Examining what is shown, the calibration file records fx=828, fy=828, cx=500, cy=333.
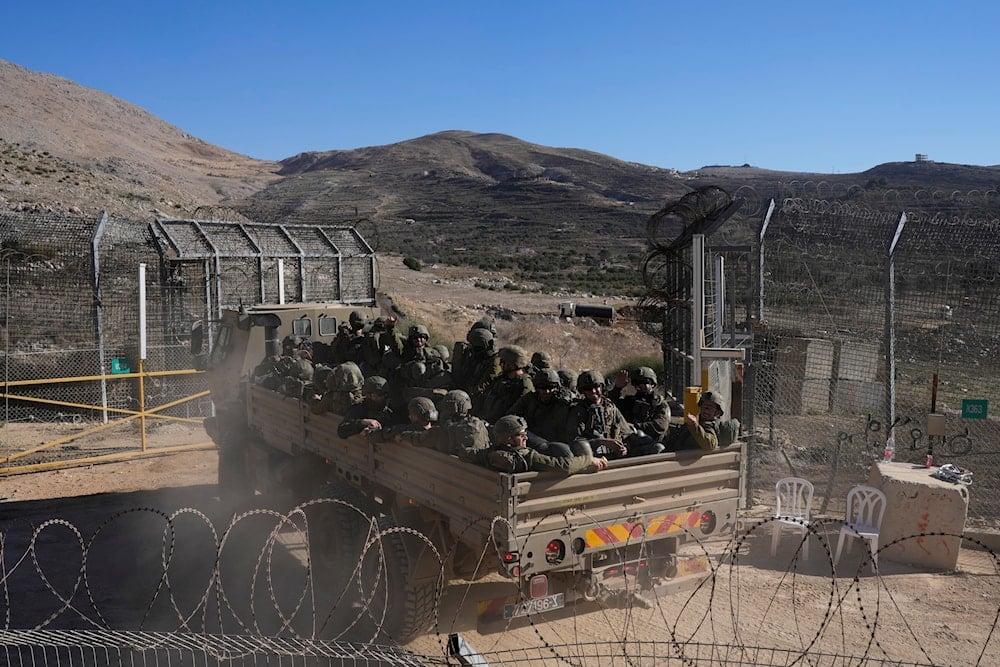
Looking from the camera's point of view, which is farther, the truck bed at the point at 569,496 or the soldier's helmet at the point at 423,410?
the soldier's helmet at the point at 423,410

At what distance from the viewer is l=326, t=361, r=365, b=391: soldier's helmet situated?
711 centimetres

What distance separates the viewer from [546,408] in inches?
255

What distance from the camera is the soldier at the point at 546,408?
627 cm

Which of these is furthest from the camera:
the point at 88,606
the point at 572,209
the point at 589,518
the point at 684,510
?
the point at 572,209

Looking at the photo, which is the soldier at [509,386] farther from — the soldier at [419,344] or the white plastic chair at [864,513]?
the white plastic chair at [864,513]

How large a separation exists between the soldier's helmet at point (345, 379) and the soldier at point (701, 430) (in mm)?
2688

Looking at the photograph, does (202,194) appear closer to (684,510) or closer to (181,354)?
(181,354)

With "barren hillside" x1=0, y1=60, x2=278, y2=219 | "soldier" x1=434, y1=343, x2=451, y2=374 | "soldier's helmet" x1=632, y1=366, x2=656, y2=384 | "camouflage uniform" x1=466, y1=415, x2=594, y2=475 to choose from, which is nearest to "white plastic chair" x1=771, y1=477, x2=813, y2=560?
"soldier's helmet" x1=632, y1=366, x2=656, y2=384

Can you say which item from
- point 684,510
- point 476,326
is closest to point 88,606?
point 476,326

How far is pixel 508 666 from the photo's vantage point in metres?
5.35

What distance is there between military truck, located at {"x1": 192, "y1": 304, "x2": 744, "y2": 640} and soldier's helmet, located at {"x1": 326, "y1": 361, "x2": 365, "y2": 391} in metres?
0.28

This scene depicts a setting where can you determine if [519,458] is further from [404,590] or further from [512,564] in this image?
[404,590]

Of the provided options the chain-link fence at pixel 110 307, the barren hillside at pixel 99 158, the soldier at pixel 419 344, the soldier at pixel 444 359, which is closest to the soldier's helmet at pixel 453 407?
the soldier at pixel 444 359

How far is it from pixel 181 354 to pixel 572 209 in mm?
56988
